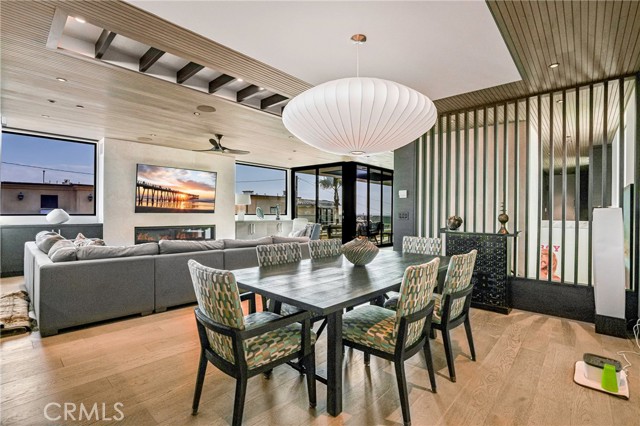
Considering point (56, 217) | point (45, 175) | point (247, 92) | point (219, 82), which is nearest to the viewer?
point (219, 82)

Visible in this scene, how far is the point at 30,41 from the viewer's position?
105 inches

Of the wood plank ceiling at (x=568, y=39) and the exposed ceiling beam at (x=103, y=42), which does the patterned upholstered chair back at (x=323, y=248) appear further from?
the exposed ceiling beam at (x=103, y=42)

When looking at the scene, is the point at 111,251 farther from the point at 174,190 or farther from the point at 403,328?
the point at 174,190

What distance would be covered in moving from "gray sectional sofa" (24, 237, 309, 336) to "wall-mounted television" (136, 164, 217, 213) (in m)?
2.92

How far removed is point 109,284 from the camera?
3.27 meters

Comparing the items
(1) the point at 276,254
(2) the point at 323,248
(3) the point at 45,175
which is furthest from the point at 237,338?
(3) the point at 45,175

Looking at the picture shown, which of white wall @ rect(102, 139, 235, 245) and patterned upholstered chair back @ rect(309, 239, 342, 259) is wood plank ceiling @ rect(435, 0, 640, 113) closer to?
patterned upholstered chair back @ rect(309, 239, 342, 259)

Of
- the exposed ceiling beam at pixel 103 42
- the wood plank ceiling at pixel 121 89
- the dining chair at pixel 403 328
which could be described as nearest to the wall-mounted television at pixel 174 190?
the wood plank ceiling at pixel 121 89

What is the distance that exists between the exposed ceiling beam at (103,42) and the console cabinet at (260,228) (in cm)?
591

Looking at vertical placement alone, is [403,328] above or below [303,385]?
above

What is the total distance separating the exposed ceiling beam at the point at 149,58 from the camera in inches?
118

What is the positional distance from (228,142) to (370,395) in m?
5.81

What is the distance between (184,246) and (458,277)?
3.08 m

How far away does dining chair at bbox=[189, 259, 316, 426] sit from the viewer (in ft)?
5.31
